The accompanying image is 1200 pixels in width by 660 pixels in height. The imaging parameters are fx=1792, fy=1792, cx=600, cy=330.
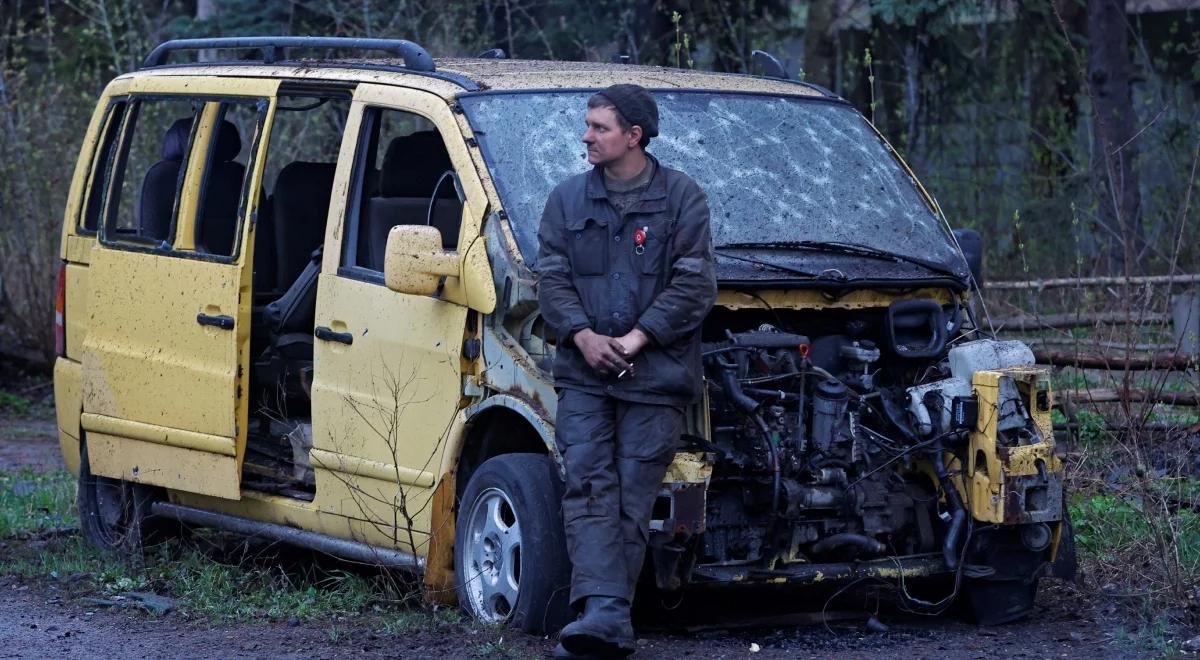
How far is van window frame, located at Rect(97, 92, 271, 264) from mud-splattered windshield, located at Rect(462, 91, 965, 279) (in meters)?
1.23

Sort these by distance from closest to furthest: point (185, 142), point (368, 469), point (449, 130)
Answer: point (449, 130) < point (368, 469) < point (185, 142)

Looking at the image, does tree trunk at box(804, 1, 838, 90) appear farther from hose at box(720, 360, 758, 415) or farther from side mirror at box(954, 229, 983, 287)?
hose at box(720, 360, 758, 415)

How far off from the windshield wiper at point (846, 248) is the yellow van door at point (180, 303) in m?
2.14

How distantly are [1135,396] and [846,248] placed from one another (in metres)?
3.19

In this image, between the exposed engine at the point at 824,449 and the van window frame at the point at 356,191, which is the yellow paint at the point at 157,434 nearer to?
the van window frame at the point at 356,191

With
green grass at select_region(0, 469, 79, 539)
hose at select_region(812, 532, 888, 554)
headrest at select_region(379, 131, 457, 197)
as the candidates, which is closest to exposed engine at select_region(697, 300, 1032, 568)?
hose at select_region(812, 532, 888, 554)

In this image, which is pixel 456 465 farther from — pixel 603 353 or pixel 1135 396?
pixel 1135 396

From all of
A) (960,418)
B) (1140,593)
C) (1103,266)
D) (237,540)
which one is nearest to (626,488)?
(960,418)

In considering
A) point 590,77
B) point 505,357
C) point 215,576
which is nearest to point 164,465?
point 215,576

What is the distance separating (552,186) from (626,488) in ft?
4.14

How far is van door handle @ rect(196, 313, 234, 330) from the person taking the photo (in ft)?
→ 23.3

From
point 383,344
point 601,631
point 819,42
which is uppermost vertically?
point 819,42

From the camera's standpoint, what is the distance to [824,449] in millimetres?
5895

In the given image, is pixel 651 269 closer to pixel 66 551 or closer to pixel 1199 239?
pixel 66 551
